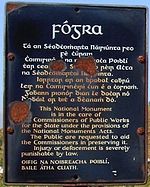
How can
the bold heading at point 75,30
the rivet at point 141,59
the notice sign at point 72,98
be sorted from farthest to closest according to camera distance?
the rivet at point 141,59 < the bold heading at point 75,30 < the notice sign at point 72,98

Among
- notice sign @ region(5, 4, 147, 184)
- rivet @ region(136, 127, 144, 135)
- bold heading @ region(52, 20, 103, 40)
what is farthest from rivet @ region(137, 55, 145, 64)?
rivet @ region(136, 127, 144, 135)

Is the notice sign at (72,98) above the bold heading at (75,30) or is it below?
below

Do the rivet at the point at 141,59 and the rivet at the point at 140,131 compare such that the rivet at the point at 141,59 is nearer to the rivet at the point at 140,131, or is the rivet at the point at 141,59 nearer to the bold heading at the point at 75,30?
the bold heading at the point at 75,30

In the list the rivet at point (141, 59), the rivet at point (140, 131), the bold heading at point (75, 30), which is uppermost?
the bold heading at point (75, 30)

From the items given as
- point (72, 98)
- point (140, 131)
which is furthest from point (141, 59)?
point (72, 98)

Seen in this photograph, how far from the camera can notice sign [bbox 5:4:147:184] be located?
5.27 metres

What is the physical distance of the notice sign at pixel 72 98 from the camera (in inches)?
207

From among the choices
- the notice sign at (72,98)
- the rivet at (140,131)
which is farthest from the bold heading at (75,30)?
the rivet at (140,131)

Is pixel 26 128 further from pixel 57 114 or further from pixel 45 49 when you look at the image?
pixel 45 49

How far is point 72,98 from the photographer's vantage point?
531cm

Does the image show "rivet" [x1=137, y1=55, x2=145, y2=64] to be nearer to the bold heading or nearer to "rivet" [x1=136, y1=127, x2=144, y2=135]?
the bold heading

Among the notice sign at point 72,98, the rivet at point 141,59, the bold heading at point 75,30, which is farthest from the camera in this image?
the rivet at point 141,59

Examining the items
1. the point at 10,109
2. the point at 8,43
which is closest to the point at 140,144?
the point at 10,109

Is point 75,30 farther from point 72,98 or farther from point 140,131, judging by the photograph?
point 140,131
